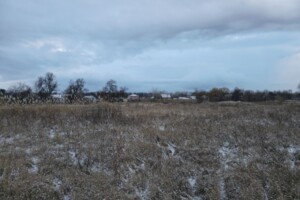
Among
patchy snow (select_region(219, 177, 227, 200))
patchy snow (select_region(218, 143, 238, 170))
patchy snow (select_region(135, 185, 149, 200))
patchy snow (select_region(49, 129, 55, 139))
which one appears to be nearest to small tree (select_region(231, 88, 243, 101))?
patchy snow (select_region(218, 143, 238, 170))

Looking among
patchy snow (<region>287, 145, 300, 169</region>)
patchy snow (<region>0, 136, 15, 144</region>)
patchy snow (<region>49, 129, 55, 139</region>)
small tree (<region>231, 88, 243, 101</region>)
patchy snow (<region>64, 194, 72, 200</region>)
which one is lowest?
patchy snow (<region>64, 194, 72, 200</region>)

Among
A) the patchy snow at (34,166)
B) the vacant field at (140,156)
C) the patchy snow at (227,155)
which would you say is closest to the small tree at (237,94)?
the vacant field at (140,156)

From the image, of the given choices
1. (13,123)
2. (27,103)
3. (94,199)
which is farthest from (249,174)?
(27,103)

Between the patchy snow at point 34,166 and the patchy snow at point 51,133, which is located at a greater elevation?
the patchy snow at point 51,133

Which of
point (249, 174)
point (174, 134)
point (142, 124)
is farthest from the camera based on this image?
point (142, 124)

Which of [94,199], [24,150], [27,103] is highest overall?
[27,103]

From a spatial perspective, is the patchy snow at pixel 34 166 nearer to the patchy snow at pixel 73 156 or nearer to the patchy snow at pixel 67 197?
the patchy snow at pixel 73 156

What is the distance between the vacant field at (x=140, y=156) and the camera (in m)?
9.07

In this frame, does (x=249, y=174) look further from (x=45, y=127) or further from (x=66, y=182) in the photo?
(x=45, y=127)

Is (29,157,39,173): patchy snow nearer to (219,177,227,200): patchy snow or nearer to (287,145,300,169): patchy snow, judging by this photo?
(219,177,227,200): patchy snow

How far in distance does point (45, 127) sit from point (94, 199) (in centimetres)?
527

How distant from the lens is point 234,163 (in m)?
10.9

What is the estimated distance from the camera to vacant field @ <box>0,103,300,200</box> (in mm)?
9070

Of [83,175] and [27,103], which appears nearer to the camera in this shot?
[83,175]
